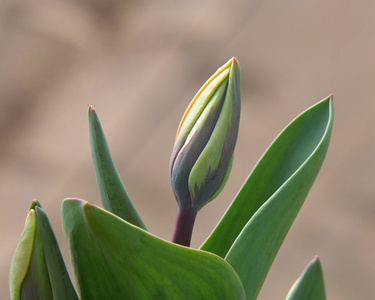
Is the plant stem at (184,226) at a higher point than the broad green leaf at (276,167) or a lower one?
lower

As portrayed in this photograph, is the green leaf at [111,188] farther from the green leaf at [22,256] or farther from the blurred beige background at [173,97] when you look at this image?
the blurred beige background at [173,97]

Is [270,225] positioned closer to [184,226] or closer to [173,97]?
[184,226]

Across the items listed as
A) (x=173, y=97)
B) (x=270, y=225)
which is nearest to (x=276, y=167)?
(x=270, y=225)

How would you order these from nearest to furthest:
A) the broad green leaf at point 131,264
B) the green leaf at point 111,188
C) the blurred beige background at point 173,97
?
the broad green leaf at point 131,264
the green leaf at point 111,188
the blurred beige background at point 173,97

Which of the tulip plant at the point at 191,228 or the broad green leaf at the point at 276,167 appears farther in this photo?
the broad green leaf at the point at 276,167

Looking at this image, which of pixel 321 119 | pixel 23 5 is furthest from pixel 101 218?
pixel 23 5

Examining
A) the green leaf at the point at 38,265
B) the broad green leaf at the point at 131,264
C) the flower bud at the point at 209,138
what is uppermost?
the flower bud at the point at 209,138

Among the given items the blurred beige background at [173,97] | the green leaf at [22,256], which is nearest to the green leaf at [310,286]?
the green leaf at [22,256]
